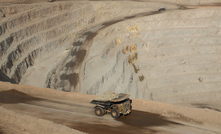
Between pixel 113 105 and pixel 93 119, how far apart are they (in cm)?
175

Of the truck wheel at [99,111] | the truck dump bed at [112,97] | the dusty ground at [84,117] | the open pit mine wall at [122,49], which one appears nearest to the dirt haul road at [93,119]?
the dusty ground at [84,117]

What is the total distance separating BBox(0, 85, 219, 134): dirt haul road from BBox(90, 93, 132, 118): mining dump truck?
44cm

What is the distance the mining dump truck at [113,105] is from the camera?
14672 millimetres

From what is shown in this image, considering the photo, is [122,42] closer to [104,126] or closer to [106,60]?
[106,60]

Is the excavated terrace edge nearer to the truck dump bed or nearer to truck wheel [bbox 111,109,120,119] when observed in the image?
the truck dump bed

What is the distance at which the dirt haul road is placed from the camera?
13320 mm

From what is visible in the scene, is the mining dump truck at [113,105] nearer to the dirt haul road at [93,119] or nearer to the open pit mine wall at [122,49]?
the dirt haul road at [93,119]

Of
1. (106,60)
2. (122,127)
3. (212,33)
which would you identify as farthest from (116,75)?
(212,33)

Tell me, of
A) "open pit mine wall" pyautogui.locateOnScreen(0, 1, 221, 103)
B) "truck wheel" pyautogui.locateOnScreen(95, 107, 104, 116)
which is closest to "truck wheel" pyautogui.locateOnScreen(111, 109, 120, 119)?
"truck wheel" pyautogui.locateOnScreen(95, 107, 104, 116)

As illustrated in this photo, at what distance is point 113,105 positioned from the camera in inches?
586

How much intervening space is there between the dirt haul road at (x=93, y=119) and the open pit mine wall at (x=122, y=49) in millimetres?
11652

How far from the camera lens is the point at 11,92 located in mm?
20016

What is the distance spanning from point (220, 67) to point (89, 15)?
28.4 meters

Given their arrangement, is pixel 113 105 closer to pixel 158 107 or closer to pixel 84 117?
pixel 84 117
